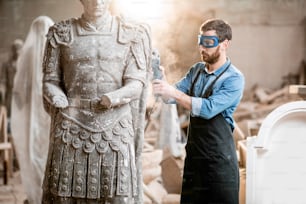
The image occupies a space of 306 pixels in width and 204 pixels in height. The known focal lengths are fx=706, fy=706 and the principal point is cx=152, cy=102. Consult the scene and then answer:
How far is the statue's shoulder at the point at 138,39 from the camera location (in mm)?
2926

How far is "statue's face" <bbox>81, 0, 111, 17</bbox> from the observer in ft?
9.46

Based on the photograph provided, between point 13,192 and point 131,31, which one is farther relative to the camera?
point 13,192

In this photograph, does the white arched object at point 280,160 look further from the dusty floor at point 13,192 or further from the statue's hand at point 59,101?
the dusty floor at point 13,192

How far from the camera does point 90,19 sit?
9.55 feet

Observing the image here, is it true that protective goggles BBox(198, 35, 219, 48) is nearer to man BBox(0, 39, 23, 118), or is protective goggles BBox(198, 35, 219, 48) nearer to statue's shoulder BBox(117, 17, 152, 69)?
statue's shoulder BBox(117, 17, 152, 69)

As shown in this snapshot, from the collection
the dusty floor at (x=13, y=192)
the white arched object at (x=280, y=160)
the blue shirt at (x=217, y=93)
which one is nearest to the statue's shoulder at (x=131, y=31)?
the blue shirt at (x=217, y=93)

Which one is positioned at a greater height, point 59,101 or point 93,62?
point 93,62

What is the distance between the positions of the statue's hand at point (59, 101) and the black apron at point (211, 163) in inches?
22.8

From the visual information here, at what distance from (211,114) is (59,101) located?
65 cm

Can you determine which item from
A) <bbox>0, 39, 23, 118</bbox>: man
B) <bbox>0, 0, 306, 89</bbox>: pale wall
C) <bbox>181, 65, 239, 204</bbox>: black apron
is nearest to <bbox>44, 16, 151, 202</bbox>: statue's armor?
<bbox>181, 65, 239, 204</bbox>: black apron

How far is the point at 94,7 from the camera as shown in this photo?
9.46ft

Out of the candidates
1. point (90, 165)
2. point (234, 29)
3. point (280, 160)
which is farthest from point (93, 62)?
point (234, 29)

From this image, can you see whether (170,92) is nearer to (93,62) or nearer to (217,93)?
(217,93)

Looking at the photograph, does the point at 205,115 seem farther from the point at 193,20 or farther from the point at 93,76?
the point at 193,20
